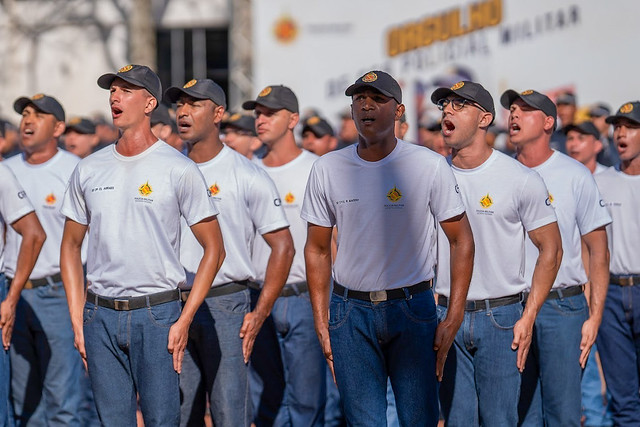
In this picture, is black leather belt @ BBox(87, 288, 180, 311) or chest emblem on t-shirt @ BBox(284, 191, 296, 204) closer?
black leather belt @ BBox(87, 288, 180, 311)

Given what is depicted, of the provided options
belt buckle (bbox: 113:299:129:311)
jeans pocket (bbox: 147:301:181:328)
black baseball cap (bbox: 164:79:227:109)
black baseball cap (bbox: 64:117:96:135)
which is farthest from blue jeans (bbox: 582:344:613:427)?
black baseball cap (bbox: 64:117:96:135)

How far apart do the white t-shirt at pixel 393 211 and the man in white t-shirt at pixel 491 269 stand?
832mm

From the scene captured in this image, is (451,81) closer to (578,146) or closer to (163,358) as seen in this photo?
(578,146)

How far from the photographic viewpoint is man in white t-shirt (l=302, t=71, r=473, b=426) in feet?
19.6

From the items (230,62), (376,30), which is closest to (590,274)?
(376,30)

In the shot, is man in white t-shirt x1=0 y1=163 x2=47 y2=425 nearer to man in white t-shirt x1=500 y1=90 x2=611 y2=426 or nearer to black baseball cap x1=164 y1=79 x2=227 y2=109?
black baseball cap x1=164 y1=79 x2=227 y2=109

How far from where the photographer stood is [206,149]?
7508mm

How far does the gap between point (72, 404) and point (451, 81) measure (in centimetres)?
978

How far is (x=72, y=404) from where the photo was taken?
8297 mm

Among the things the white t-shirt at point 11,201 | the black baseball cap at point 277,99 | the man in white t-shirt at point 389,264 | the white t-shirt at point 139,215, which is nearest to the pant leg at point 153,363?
the white t-shirt at point 139,215

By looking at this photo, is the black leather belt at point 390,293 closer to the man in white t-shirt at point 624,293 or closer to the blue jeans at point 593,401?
the man in white t-shirt at point 624,293

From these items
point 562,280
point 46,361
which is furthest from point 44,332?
point 562,280

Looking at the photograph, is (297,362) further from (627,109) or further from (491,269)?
(627,109)

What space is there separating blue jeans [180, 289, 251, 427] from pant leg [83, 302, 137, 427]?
908mm
